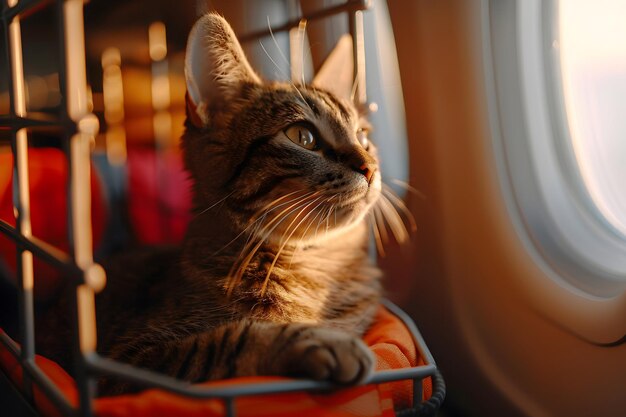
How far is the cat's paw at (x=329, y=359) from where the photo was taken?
522 mm

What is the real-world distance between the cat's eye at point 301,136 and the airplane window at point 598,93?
44 cm

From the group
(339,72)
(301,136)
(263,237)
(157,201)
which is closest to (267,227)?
(263,237)

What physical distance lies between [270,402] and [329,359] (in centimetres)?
7

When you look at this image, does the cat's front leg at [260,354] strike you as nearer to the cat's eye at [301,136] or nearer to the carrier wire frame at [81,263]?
the carrier wire frame at [81,263]

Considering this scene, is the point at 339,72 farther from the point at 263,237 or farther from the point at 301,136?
the point at 263,237

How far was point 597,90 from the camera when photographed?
0.81m

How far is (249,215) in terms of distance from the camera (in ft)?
2.42

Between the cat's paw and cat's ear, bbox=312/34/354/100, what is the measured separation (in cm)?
50

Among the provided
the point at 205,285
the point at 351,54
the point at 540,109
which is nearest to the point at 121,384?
the point at 205,285

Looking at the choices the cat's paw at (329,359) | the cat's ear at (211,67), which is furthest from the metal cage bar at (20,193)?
the cat's paw at (329,359)

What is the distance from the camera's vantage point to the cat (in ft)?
2.31

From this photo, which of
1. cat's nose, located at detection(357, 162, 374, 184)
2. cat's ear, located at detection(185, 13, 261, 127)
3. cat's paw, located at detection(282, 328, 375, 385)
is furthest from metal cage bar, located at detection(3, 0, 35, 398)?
cat's nose, located at detection(357, 162, 374, 184)

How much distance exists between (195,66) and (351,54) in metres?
0.33

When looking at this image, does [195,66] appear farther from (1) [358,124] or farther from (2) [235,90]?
(1) [358,124]
